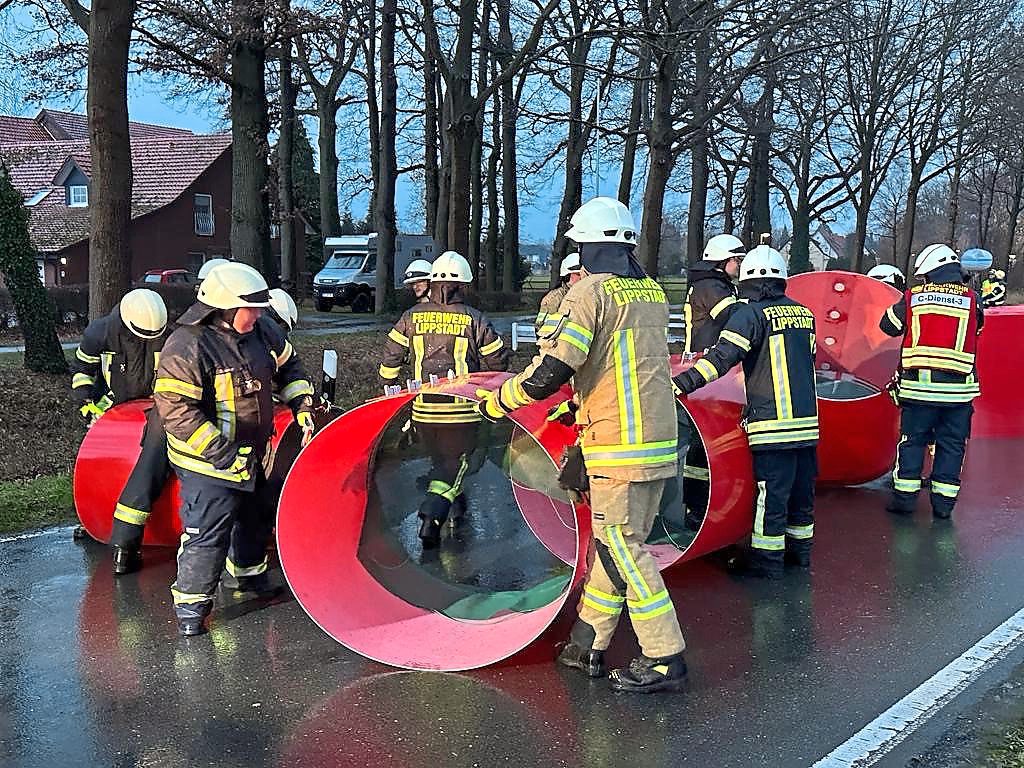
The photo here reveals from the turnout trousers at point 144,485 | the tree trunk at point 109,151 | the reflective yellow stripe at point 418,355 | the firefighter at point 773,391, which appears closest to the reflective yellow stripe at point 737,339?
the firefighter at point 773,391

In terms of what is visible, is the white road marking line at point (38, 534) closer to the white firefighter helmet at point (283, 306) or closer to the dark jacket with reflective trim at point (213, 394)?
the white firefighter helmet at point (283, 306)

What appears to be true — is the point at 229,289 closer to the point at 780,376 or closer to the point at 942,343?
the point at 780,376

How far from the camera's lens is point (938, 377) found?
24.0 feet

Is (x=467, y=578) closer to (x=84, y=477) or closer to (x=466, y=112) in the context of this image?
(x=84, y=477)

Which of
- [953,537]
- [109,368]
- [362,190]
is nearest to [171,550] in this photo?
[109,368]

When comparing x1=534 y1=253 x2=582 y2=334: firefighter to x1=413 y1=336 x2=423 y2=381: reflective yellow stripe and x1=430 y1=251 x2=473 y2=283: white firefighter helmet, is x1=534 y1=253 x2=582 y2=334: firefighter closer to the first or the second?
x1=430 y1=251 x2=473 y2=283: white firefighter helmet

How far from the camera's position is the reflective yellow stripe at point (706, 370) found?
221 inches

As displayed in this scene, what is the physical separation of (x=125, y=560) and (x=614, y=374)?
3363mm

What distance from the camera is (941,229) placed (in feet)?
212

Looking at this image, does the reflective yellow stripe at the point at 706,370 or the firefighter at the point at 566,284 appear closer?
the reflective yellow stripe at the point at 706,370

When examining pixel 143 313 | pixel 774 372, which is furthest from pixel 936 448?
pixel 143 313

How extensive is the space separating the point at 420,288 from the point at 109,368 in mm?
2165

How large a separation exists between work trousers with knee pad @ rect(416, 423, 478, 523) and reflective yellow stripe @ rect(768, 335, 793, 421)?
2010 millimetres

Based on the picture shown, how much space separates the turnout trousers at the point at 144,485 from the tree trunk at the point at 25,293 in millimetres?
7549
